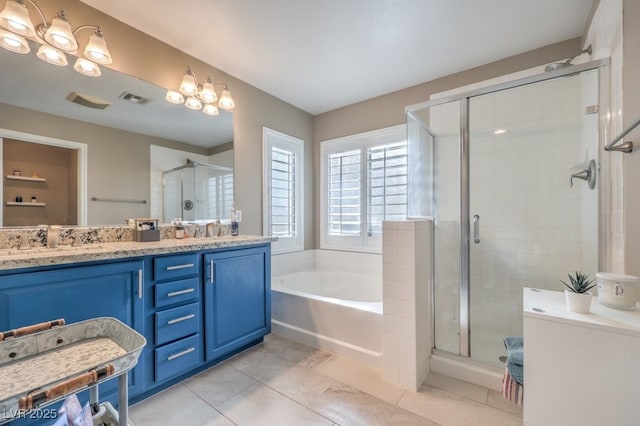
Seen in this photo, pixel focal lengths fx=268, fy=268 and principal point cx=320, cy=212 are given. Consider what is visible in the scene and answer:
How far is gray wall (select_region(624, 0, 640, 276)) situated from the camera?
4.03ft

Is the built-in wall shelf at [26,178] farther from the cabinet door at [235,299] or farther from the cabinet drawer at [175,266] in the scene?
the cabinet door at [235,299]

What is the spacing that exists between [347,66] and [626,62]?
1.79 metres

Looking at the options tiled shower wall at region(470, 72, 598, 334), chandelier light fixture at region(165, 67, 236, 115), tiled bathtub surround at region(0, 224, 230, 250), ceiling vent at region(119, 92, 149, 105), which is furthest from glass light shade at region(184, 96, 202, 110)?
tiled shower wall at region(470, 72, 598, 334)

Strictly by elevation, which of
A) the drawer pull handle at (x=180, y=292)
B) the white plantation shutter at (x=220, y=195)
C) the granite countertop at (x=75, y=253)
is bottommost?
the drawer pull handle at (x=180, y=292)

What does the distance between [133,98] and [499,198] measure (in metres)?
3.03

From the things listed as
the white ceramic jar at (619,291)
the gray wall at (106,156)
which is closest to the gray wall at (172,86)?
the gray wall at (106,156)

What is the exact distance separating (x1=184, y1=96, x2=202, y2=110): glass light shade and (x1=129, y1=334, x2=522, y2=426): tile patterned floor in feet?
6.85

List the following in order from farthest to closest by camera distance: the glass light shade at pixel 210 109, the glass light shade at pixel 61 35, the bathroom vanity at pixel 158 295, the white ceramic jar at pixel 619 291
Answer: the glass light shade at pixel 210 109
the glass light shade at pixel 61 35
the bathroom vanity at pixel 158 295
the white ceramic jar at pixel 619 291

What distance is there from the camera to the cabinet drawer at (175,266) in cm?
157

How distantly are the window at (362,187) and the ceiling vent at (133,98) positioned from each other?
200 cm

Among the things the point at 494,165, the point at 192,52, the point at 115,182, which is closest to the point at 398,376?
the point at 494,165

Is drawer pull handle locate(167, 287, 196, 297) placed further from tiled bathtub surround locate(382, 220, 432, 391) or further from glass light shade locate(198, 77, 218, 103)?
glass light shade locate(198, 77, 218, 103)

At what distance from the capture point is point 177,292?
65.2 inches

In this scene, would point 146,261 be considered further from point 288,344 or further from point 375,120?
point 375,120
